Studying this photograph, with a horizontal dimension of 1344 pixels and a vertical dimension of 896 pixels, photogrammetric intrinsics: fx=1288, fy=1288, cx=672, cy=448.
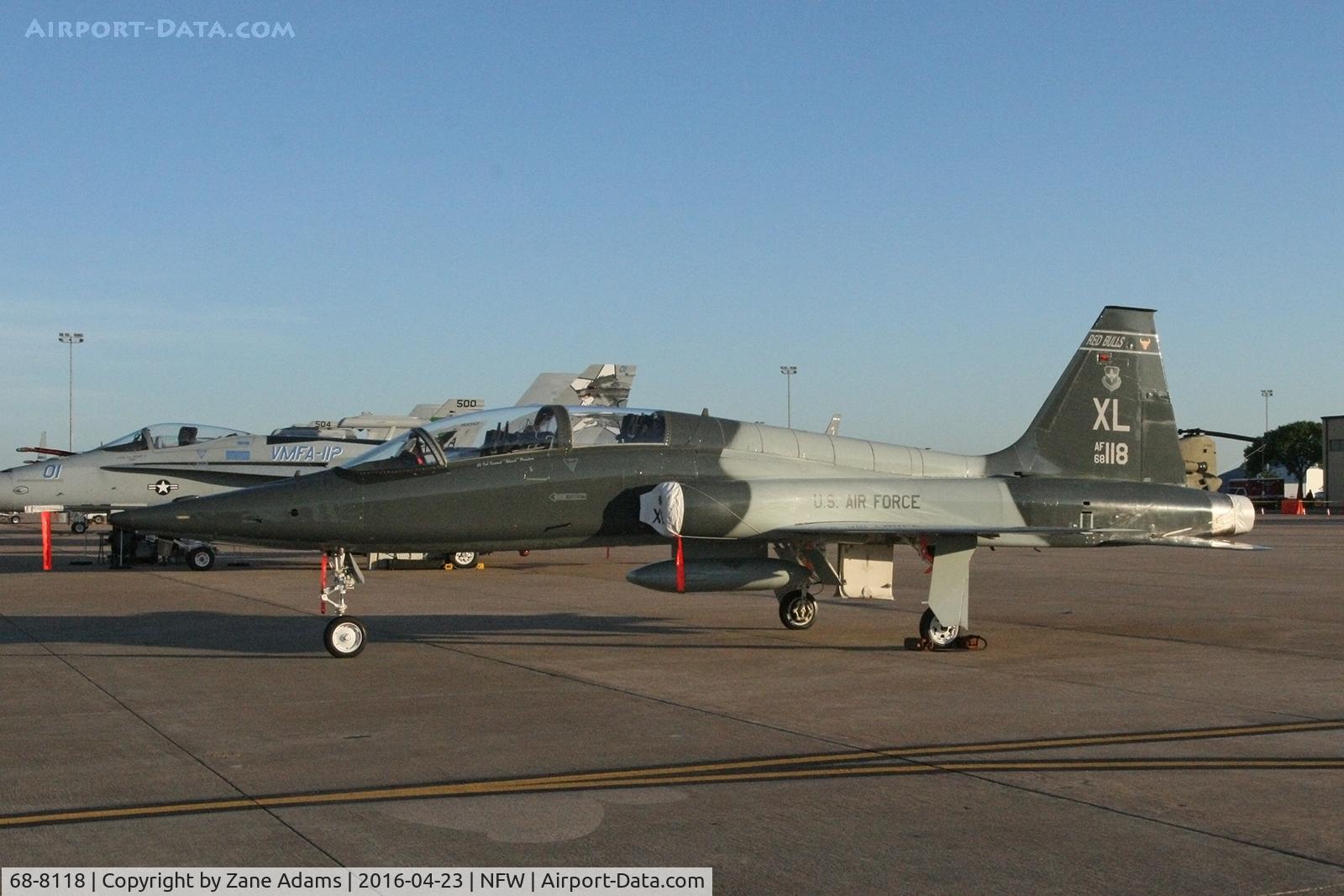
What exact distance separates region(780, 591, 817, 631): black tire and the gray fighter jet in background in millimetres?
12487

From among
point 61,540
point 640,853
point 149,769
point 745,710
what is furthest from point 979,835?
point 61,540

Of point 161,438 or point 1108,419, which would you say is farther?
point 161,438

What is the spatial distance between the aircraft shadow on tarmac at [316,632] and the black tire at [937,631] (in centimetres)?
46

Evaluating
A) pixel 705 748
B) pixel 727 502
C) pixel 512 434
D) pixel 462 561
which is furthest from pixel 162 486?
pixel 705 748

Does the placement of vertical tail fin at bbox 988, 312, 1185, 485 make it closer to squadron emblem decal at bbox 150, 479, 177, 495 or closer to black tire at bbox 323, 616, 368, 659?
black tire at bbox 323, 616, 368, 659

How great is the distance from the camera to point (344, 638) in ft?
42.3

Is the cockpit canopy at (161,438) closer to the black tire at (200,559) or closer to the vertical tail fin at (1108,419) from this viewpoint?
the black tire at (200,559)

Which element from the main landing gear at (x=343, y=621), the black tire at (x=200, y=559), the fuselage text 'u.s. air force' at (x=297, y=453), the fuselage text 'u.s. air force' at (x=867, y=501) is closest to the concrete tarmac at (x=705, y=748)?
the main landing gear at (x=343, y=621)

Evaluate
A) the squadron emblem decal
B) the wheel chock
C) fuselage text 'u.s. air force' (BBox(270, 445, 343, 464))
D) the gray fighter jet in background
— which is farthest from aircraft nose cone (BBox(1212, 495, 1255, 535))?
the squadron emblem decal

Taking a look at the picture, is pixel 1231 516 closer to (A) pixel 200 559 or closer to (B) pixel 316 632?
(B) pixel 316 632

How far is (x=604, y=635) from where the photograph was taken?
15.1m

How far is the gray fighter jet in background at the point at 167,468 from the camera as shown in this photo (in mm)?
27906

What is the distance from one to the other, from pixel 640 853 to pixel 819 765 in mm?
2177

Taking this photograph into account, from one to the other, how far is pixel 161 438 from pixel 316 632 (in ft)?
50.1
